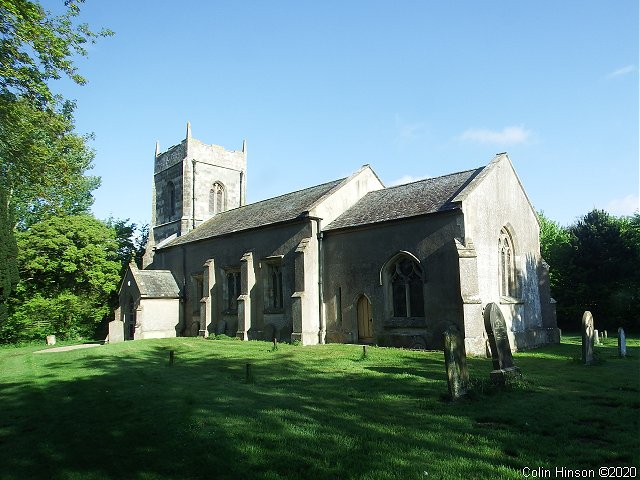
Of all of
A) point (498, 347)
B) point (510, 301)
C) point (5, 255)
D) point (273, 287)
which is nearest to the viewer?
point (498, 347)

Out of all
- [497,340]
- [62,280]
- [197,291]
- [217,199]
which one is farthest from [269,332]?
[217,199]

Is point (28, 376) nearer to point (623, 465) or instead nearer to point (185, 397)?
point (185, 397)

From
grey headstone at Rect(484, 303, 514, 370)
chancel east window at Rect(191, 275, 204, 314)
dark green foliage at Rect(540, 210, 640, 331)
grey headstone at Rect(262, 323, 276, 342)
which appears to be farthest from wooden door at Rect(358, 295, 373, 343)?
dark green foliage at Rect(540, 210, 640, 331)

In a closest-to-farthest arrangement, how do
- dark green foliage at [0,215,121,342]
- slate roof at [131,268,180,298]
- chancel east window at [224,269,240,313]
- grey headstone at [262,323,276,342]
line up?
grey headstone at [262,323,276,342]
chancel east window at [224,269,240,313]
dark green foliage at [0,215,121,342]
slate roof at [131,268,180,298]

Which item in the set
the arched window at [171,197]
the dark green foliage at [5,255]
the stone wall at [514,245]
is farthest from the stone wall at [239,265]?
the dark green foliage at [5,255]

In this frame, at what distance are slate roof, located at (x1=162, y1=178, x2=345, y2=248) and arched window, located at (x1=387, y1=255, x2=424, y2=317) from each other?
5.84 m

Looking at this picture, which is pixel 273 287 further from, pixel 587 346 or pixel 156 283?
pixel 587 346

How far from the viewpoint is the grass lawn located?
6.12m

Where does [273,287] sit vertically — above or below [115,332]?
above

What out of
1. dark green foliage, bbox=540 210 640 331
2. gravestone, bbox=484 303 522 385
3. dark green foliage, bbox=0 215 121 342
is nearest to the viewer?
gravestone, bbox=484 303 522 385

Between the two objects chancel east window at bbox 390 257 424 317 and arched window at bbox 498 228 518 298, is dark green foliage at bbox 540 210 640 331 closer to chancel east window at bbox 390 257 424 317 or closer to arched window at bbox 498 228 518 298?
arched window at bbox 498 228 518 298

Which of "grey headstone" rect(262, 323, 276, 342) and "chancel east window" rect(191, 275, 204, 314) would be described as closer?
"grey headstone" rect(262, 323, 276, 342)

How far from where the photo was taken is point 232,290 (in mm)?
28797

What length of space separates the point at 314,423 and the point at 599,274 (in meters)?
33.4
